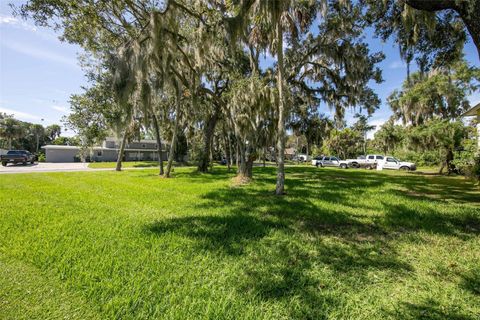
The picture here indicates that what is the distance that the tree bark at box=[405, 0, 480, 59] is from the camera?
4.63 m

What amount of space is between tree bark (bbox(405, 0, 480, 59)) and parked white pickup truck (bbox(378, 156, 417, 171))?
21741 millimetres

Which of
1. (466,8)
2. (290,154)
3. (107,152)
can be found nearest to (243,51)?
(466,8)

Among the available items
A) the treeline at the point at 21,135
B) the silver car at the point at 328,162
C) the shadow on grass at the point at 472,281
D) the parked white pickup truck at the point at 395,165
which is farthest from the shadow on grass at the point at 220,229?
the treeline at the point at 21,135

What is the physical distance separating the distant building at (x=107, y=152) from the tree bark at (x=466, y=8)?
3181 cm

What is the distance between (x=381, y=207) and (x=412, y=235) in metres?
2.18

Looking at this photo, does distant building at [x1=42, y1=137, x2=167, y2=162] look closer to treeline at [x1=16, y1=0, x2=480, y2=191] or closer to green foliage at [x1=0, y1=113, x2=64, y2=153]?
green foliage at [x1=0, y1=113, x2=64, y2=153]

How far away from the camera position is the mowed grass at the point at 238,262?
7.65 ft

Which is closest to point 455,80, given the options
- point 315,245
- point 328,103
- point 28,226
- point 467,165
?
point 467,165

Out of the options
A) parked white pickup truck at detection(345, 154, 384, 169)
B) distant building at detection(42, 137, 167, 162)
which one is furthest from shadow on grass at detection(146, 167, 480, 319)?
distant building at detection(42, 137, 167, 162)

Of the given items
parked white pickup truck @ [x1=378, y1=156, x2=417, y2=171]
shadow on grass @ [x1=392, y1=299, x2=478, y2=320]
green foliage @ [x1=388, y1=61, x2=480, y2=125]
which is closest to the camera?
shadow on grass @ [x1=392, y1=299, x2=478, y2=320]

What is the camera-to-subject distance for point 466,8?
15.8 ft

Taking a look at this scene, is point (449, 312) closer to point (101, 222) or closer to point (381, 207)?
point (381, 207)

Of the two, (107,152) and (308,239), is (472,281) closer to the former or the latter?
(308,239)

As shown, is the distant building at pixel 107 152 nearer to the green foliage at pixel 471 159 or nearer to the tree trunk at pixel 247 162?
the tree trunk at pixel 247 162
